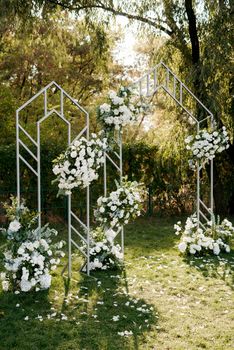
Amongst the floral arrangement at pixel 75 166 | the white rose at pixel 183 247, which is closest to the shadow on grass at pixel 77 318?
the floral arrangement at pixel 75 166

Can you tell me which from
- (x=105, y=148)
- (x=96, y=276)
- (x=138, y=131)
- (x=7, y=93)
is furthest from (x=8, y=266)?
(x=138, y=131)

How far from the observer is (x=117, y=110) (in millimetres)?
7094

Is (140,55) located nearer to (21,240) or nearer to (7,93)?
(7,93)

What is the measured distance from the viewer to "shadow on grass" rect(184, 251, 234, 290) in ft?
23.4

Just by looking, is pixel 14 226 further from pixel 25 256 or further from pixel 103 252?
pixel 103 252

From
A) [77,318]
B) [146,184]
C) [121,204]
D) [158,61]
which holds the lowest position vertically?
[77,318]

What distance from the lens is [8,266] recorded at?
6.15 metres

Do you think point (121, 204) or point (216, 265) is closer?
point (121, 204)

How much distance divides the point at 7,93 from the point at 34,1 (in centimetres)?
528

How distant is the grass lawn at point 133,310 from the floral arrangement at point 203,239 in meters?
0.26

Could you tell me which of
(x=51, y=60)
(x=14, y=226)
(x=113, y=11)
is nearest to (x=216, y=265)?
(x=14, y=226)

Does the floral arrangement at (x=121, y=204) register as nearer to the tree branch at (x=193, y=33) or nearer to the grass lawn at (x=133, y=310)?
the grass lawn at (x=133, y=310)

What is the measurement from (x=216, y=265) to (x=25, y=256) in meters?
3.07

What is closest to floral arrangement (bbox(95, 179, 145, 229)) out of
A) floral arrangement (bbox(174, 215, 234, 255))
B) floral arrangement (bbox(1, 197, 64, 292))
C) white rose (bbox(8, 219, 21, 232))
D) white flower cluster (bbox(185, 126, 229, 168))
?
floral arrangement (bbox(1, 197, 64, 292))
